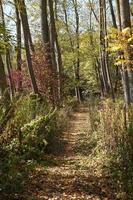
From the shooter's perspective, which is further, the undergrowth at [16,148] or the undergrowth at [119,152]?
the undergrowth at [119,152]

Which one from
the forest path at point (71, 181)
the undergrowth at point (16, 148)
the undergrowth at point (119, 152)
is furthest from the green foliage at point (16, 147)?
the undergrowth at point (119, 152)

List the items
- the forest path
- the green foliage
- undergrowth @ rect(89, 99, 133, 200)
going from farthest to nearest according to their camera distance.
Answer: the forest path < undergrowth @ rect(89, 99, 133, 200) < the green foliage

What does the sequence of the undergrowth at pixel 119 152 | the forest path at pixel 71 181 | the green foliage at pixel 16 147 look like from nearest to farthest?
the green foliage at pixel 16 147 → the undergrowth at pixel 119 152 → the forest path at pixel 71 181

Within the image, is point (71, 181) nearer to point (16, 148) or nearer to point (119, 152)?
point (119, 152)

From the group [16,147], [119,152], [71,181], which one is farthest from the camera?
[71,181]

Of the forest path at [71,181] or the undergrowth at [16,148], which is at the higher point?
the undergrowth at [16,148]

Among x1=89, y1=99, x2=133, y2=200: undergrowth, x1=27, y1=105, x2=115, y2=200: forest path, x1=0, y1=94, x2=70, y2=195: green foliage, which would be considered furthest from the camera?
x1=27, y1=105, x2=115, y2=200: forest path

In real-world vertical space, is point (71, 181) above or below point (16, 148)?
below

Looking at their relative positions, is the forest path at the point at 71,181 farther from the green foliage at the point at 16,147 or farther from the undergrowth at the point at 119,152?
the green foliage at the point at 16,147

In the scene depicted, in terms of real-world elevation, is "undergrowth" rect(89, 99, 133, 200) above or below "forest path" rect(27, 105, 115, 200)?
above

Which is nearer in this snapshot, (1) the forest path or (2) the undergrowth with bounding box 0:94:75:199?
(2) the undergrowth with bounding box 0:94:75:199

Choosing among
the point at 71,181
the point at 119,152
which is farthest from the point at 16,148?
the point at 119,152

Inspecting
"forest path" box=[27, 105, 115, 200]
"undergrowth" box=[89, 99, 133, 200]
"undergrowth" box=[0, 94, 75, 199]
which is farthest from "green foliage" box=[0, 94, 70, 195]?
"undergrowth" box=[89, 99, 133, 200]

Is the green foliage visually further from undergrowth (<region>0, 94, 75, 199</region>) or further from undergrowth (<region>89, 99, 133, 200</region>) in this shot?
undergrowth (<region>89, 99, 133, 200</region>)
